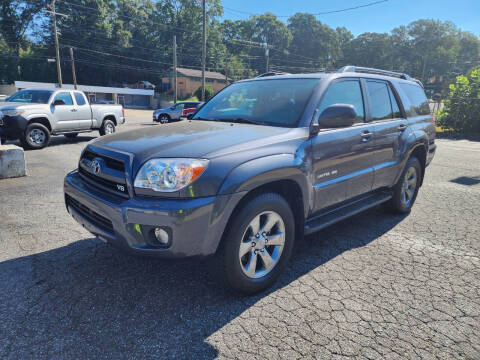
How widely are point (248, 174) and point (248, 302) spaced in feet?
3.39

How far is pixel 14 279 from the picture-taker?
282 cm

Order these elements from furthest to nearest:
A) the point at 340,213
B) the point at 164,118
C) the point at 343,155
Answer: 1. the point at 164,118
2. the point at 340,213
3. the point at 343,155

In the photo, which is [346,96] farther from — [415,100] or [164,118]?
[164,118]

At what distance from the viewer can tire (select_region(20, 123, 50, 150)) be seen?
947 cm

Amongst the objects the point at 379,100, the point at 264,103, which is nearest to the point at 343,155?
the point at 264,103

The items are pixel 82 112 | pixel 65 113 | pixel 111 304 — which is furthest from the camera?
pixel 82 112

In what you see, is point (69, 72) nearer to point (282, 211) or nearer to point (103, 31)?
point (103, 31)

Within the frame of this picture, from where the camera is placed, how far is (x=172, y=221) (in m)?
2.16

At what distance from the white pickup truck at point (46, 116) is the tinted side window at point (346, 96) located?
928 cm

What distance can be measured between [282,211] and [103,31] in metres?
64.3

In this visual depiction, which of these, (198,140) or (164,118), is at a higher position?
(198,140)

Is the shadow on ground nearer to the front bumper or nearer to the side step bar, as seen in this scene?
the front bumper

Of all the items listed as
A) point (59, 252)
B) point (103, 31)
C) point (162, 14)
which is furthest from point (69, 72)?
point (59, 252)

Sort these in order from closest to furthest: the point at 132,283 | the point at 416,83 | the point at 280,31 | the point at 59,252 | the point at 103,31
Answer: the point at 132,283 → the point at 59,252 → the point at 416,83 → the point at 103,31 → the point at 280,31
